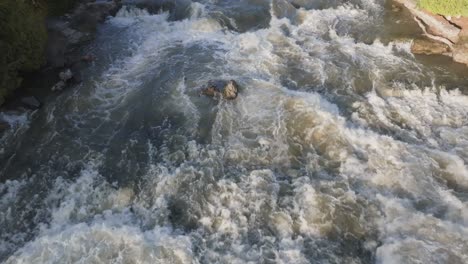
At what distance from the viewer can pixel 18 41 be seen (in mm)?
17422

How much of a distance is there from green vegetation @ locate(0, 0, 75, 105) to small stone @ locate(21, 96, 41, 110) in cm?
61

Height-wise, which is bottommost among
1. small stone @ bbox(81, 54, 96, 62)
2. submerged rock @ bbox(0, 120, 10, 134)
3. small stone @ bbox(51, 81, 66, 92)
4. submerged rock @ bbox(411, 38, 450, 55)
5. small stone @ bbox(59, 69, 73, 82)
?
submerged rock @ bbox(0, 120, 10, 134)

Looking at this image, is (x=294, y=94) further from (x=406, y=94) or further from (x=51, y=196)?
(x=51, y=196)

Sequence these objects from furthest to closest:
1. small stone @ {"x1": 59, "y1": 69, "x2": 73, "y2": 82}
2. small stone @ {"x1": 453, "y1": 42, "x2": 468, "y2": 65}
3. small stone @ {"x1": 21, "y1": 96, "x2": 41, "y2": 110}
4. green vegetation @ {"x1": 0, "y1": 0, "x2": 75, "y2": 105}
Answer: small stone @ {"x1": 453, "y1": 42, "x2": 468, "y2": 65}
small stone @ {"x1": 59, "y1": 69, "x2": 73, "y2": 82}
small stone @ {"x1": 21, "y1": 96, "x2": 41, "y2": 110}
green vegetation @ {"x1": 0, "y1": 0, "x2": 75, "y2": 105}

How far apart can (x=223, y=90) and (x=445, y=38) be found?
32.4 feet

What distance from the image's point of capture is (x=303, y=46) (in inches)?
771

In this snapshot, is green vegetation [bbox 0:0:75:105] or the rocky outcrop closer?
green vegetation [bbox 0:0:75:105]

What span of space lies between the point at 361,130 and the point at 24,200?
10716 mm

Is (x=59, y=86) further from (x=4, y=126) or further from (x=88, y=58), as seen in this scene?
(x=4, y=126)

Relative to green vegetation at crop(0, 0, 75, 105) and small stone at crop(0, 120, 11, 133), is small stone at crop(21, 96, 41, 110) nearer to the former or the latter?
green vegetation at crop(0, 0, 75, 105)

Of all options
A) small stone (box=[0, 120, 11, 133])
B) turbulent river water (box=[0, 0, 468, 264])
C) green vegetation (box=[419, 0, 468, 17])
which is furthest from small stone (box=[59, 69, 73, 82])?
green vegetation (box=[419, 0, 468, 17])

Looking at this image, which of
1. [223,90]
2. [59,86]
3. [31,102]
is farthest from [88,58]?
[223,90]

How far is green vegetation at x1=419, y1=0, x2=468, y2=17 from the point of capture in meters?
18.9

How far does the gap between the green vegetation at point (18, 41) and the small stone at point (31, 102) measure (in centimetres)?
61
